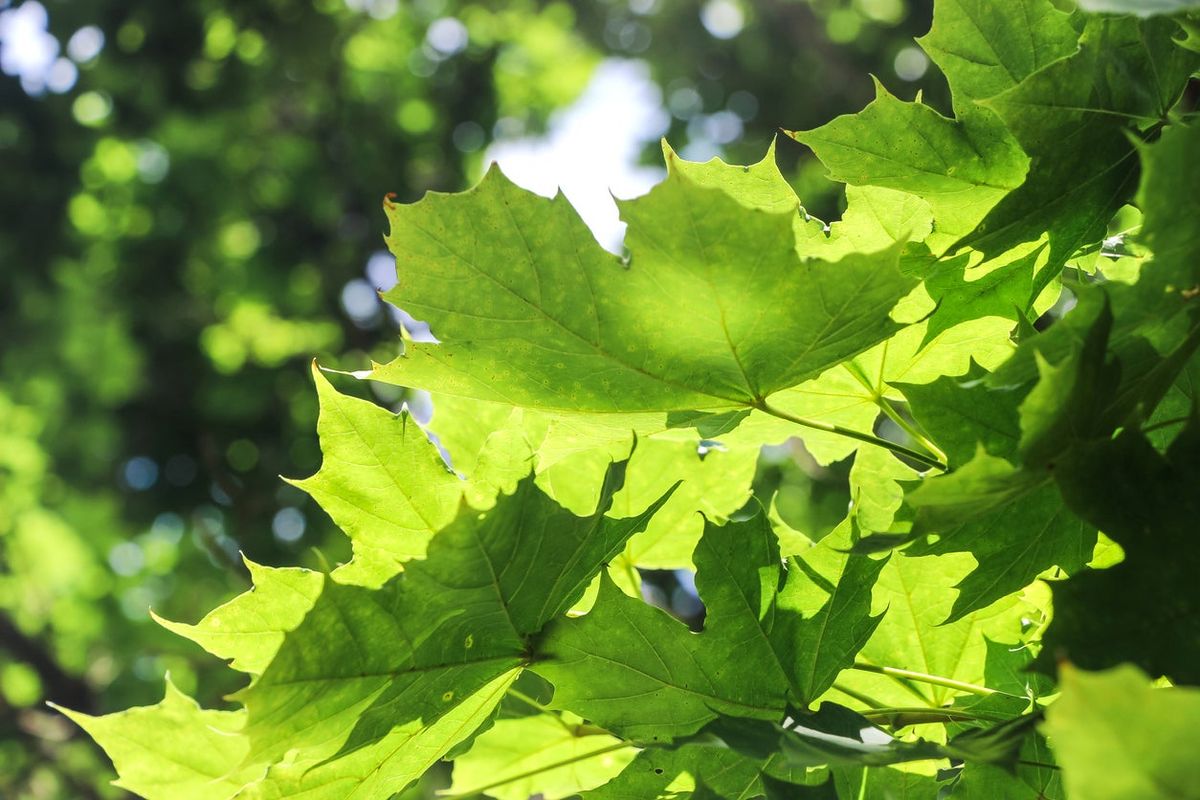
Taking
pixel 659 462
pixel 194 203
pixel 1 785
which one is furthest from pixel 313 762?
pixel 194 203

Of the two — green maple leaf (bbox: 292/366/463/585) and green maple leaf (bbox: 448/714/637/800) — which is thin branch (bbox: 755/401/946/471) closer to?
green maple leaf (bbox: 292/366/463/585)

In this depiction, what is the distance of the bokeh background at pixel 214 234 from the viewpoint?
19.6ft

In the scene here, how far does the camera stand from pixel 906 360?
89 centimetres

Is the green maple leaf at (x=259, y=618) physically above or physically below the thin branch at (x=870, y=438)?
above

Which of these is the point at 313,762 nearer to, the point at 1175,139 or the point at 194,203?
the point at 1175,139

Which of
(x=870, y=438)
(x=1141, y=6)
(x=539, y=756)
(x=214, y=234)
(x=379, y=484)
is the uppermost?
(x=1141, y=6)

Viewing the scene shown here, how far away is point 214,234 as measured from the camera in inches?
274

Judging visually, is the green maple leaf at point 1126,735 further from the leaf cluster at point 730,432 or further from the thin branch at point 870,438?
the thin branch at point 870,438

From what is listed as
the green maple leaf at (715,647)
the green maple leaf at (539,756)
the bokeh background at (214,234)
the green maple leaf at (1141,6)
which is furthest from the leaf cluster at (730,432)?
the bokeh background at (214,234)

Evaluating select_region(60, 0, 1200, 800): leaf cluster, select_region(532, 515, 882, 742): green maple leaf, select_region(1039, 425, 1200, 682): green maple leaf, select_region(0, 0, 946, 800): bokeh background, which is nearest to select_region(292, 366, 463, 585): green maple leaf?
select_region(60, 0, 1200, 800): leaf cluster

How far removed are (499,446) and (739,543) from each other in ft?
0.63

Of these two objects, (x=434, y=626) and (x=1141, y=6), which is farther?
(x=434, y=626)

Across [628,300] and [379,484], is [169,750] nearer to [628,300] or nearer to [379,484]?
[379,484]

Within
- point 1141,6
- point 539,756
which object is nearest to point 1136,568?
point 1141,6
